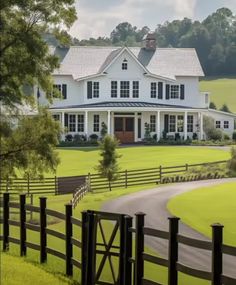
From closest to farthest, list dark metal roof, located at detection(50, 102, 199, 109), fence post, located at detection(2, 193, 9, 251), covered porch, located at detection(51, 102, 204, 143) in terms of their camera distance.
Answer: fence post, located at detection(2, 193, 9, 251) → dark metal roof, located at detection(50, 102, 199, 109) → covered porch, located at detection(51, 102, 204, 143)

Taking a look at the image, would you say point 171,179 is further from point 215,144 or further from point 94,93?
point 94,93

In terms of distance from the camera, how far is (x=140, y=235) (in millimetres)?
11844

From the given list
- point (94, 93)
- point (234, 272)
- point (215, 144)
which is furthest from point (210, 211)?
point (94, 93)

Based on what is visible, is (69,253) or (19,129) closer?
(69,253)

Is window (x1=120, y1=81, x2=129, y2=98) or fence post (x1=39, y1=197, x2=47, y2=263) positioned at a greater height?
window (x1=120, y1=81, x2=129, y2=98)

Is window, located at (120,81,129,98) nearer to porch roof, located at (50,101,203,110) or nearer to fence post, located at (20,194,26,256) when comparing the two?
porch roof, located at (50,101,203,110)

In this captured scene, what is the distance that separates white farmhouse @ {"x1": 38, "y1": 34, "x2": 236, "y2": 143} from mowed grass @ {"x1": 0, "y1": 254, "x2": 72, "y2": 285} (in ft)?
175

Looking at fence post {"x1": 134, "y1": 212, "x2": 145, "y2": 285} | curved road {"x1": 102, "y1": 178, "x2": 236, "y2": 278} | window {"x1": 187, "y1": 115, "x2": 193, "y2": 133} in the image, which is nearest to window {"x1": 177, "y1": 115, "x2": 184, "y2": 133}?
window {"x1": 187, "y1": 115, "x2": 193, "y2": 133}

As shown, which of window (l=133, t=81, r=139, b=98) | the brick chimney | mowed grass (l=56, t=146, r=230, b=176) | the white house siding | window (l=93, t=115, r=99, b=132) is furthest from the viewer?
the brick chimney

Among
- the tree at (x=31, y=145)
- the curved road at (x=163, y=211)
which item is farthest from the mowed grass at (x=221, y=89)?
the tree at (x=31, y=145)

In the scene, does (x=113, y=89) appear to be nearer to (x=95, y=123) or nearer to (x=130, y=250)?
(x=95, y=123)

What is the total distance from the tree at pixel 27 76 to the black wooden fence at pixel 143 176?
1948 cm

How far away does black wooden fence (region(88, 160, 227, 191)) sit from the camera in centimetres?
4184

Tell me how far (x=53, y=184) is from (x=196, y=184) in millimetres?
8150
